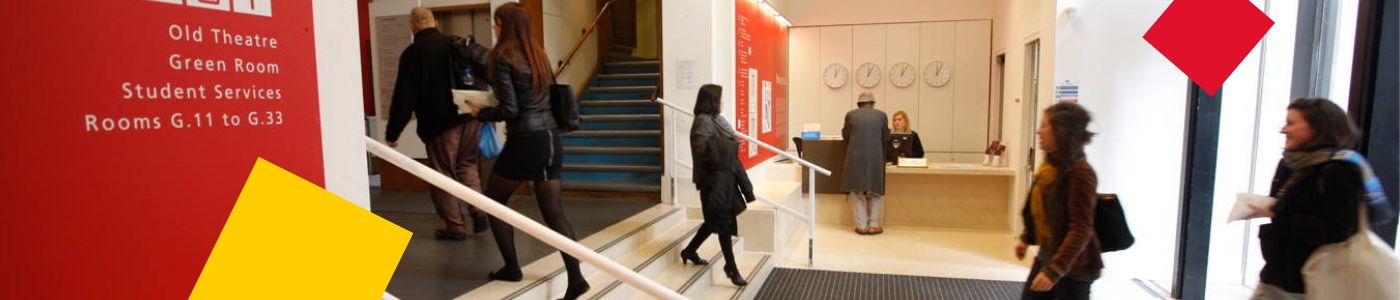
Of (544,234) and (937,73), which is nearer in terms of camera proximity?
(544,234)

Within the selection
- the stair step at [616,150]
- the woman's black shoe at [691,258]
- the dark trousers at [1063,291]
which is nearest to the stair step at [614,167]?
the stair step at [616,150]

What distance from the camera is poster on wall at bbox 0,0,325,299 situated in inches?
30.4

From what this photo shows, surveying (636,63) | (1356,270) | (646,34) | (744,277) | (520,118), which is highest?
(646,34)

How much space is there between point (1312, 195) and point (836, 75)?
6878mm

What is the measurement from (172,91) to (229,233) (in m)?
0.20

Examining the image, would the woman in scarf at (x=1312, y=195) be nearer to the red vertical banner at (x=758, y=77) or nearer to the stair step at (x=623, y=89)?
the red vertical banner at (x=758, y=77)

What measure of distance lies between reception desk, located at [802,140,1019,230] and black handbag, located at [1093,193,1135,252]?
4.45 metres

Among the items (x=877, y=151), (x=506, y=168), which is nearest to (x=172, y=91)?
(x=506, y=168)

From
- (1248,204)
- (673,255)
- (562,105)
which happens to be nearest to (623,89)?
(673,255)

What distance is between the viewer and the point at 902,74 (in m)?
8.69

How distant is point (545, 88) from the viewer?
293 centimetres

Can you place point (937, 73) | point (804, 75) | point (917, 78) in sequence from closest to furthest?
point (937, 73) → point (917, 78) → point (804, 75)

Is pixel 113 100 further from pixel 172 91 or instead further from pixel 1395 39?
pixel 1395 39

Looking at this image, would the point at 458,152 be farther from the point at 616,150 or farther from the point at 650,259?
the point at 616,150
